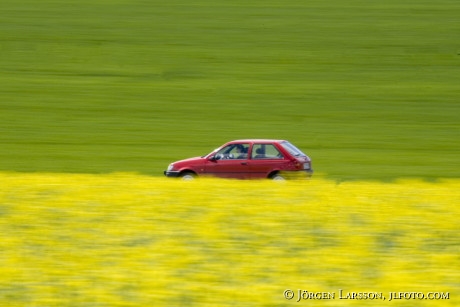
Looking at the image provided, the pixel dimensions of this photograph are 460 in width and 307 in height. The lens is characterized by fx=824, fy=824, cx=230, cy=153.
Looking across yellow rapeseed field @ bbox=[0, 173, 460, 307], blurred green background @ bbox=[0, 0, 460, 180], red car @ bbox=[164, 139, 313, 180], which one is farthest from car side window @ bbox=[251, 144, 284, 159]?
yellow rapeseed field @ bbox=[0, 173, 460, 307]

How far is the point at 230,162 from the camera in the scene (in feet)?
57.2

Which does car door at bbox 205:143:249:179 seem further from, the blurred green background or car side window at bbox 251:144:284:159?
the blurred green background

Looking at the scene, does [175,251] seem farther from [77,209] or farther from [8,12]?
[8,12]

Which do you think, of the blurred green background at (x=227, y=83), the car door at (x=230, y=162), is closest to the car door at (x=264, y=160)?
the car door at (x=230, y=162)

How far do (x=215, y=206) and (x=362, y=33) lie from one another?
23698 millimetres

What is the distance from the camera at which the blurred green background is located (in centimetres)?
1972

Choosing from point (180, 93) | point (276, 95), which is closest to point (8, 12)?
point (180, 93)

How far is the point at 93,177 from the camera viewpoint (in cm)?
644

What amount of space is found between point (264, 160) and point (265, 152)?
171 millimetres

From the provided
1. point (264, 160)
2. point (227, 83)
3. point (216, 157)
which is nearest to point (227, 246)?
point (264, 160)

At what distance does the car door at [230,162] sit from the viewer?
683 inches

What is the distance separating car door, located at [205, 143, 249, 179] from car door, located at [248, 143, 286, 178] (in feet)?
0.52

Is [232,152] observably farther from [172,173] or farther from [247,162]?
[172,173]

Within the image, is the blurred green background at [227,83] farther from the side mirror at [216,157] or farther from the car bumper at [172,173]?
the side mirror at [216,157]
